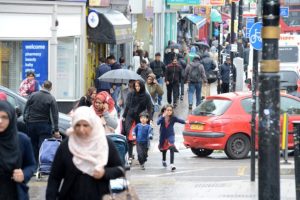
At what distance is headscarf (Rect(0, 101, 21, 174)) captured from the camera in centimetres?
827

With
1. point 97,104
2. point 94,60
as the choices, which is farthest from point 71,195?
point 94,60

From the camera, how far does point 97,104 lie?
16344 millimetres

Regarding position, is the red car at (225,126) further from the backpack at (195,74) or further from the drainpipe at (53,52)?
the backpack at (195,74)

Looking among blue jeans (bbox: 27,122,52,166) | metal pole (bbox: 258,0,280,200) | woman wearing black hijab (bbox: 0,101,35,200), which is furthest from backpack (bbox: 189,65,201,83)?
woman wearing black hijab (bbox: 0,101,35,200)

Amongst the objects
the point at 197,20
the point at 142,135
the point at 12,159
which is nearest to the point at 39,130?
the point at 142,135

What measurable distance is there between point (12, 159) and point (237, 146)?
1348 centimetres

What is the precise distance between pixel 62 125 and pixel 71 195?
11.0 m

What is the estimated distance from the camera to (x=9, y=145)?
830cm

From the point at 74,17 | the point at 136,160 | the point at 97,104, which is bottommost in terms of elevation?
the point at 136,160

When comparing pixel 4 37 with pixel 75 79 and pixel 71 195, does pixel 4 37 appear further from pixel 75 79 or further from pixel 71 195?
pixel 71 195

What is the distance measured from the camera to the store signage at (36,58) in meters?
27.8

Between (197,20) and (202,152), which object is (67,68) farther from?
(197,20)

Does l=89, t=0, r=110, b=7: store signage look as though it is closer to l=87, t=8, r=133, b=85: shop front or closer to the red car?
l=87, t=8, r=133, b=85: shop front

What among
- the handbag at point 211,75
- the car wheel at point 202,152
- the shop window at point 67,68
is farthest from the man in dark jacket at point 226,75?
the car wheel at point 202,152
